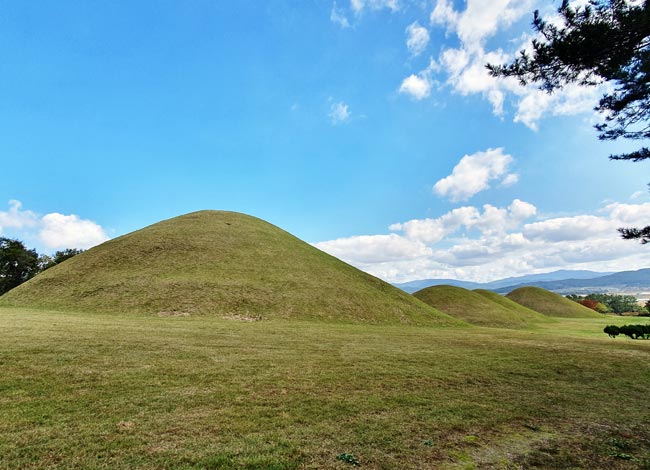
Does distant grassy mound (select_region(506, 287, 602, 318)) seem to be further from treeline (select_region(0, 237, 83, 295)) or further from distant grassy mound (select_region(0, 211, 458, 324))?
treeline (select_region(0, 237, 83, 295))

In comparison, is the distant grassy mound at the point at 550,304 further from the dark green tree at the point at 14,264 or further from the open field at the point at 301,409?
the dark green tree at the point at 14,264

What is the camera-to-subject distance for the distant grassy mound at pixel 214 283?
37.5 metres

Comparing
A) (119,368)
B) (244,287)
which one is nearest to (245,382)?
(119,368)

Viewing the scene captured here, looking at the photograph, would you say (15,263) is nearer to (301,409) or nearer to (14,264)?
(14,264)

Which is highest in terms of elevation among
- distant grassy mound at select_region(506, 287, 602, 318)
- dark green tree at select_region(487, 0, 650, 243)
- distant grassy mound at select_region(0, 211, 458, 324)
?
dark green tree at select_region(487, 0, 650, 243)

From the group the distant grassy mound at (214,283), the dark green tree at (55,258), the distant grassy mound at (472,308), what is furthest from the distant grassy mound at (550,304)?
the dark green tree at (55,258)

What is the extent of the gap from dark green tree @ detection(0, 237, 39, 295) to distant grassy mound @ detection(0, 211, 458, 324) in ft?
166

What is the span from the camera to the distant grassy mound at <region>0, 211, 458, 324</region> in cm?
3747

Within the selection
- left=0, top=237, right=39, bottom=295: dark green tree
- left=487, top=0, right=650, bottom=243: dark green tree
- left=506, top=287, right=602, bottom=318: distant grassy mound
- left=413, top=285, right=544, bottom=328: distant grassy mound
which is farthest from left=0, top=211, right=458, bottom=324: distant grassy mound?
left=506, top=287, right=602, bottom=318: distant grassy mound

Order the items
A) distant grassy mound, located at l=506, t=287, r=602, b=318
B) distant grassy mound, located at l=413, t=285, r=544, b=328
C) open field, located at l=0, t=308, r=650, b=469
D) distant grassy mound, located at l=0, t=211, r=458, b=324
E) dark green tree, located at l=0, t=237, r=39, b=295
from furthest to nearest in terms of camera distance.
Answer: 1. distant grassy mound, located at l=506, t=287, r=602, b=318
2. dark green tree, located at l=0, t=237, r=39, b=295
3. distant grassy mound, located at l=413, t=285, r=544, b=328
4. distant grassy mound, located at l=0, t=211, r=458, b=324
5. open field, located at l=0, t=308, r=650, b=469

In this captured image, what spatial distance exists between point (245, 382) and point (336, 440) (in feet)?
16.5

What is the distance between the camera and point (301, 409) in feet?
29.6

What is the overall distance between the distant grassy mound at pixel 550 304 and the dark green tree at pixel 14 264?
146 meters

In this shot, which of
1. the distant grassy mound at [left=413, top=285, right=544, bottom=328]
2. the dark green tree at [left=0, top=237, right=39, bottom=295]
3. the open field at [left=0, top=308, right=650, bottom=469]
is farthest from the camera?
the dark green tree at [left=0, top=237, right=39, bottom=295]
